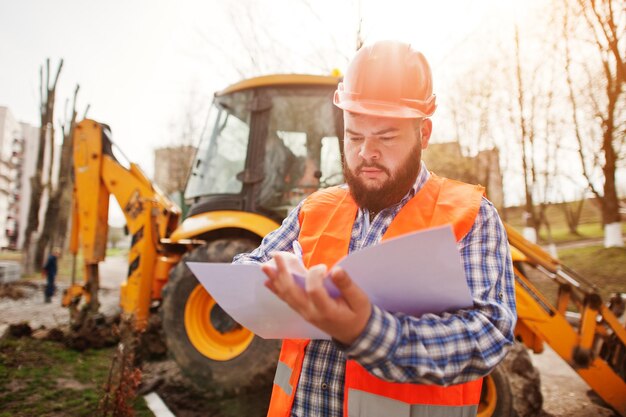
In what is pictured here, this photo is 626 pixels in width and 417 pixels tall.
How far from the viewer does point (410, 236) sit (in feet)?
2.78

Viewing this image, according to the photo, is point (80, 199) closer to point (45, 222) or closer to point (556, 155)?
point (45, 222)

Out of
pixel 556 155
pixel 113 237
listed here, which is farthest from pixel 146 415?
pixel 113 237

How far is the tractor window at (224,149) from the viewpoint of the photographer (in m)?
4.57

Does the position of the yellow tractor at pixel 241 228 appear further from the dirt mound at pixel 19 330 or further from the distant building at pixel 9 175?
the distant building at pixel 9 175

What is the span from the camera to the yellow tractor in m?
3.60

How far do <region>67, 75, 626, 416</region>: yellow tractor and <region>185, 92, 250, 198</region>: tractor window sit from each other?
1 cm

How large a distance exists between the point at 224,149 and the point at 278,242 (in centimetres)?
331

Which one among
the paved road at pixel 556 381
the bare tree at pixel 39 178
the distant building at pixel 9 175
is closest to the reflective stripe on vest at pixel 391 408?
the paved road at pixel 556 381

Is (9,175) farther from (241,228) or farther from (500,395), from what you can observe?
(500,395)

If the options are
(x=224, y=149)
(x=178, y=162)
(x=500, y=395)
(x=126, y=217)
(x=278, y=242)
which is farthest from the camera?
(x=178, y=162)

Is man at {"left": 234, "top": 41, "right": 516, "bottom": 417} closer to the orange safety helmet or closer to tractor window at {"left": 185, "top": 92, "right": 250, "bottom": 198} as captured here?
the orange safety helmet

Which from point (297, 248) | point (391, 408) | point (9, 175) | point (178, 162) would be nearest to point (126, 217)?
point (297, 248)

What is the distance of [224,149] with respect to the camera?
4.73 m

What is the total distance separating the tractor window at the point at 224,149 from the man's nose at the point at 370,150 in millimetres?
3278
